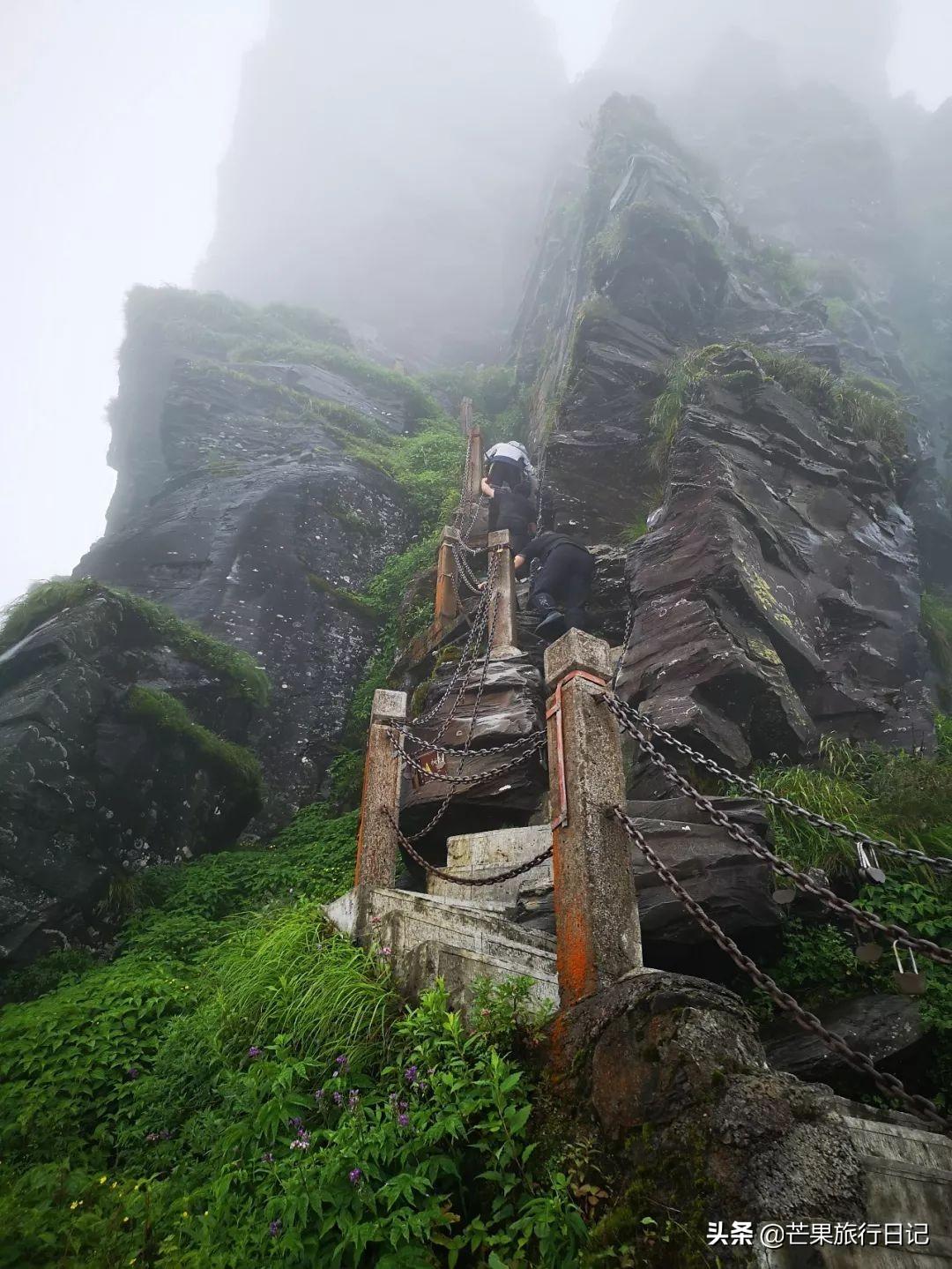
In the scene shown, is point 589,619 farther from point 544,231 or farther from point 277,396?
point 544,231

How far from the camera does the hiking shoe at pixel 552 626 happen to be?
1006cm

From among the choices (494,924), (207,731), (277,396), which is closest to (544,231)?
(277,396)

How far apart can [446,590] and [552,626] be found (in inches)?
113

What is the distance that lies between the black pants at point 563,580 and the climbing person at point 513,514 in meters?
3.02

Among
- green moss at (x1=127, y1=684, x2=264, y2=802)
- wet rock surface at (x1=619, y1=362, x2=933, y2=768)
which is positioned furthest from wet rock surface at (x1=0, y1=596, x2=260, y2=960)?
wet rock surface at (x1=619, y1=362, x2=933, y2=768)

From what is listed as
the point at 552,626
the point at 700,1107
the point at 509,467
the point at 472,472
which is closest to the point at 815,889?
the point at 700,1107

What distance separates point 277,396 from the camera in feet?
70.4

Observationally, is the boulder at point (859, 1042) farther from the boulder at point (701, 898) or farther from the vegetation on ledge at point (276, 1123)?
the vegetation on ledge at point (276, 1123)

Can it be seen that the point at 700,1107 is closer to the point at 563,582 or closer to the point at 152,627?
A: the point at 563,582

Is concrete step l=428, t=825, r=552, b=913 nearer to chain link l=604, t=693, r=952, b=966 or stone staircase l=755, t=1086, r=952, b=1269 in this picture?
chain link l=604, t=693, r=952, b=966

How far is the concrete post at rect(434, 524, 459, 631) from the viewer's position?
1205cm

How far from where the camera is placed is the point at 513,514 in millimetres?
13961

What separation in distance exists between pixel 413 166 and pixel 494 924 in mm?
65191

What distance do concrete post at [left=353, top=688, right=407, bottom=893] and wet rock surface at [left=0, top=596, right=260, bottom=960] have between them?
13.0 feet
